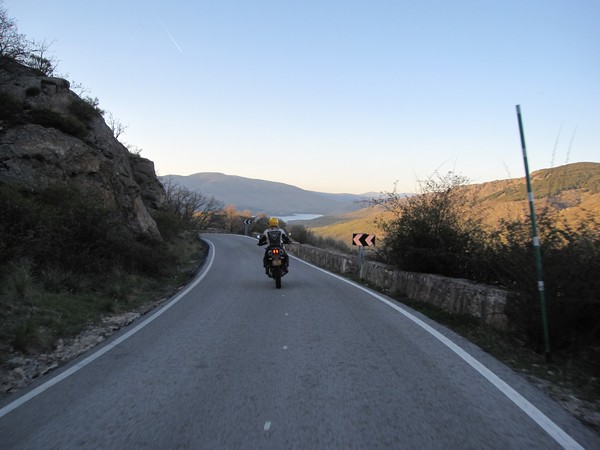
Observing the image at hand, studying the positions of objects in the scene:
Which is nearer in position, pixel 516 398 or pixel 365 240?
pixel 516 398

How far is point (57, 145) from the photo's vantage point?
1395 cm

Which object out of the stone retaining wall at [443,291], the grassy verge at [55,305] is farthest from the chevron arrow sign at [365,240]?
the grassy verge at [55,305]

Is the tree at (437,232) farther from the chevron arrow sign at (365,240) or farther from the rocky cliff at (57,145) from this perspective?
the rocky cliff at (57,145)

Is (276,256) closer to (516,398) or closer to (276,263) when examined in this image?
(276,263)

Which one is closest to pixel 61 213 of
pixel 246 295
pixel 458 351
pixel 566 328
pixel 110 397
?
pixel 246 295

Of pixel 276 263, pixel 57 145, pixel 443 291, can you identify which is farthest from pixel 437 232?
pixel 57 145

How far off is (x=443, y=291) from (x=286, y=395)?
5853mm

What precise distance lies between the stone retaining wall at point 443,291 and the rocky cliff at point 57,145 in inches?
334

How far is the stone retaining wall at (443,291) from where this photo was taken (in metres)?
7.67

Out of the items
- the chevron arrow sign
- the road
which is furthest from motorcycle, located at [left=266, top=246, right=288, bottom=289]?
the road

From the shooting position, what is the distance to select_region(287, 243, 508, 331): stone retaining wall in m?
7.67

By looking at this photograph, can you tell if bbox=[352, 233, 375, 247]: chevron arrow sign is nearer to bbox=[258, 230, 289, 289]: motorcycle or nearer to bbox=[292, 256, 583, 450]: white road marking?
bbox=[258, 230, 289, 289]: motorcycle

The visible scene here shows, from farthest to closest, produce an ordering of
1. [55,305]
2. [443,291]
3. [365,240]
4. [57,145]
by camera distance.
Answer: [365,240]
[57,145]
[443,291]
[55,305]

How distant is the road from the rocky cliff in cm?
741
